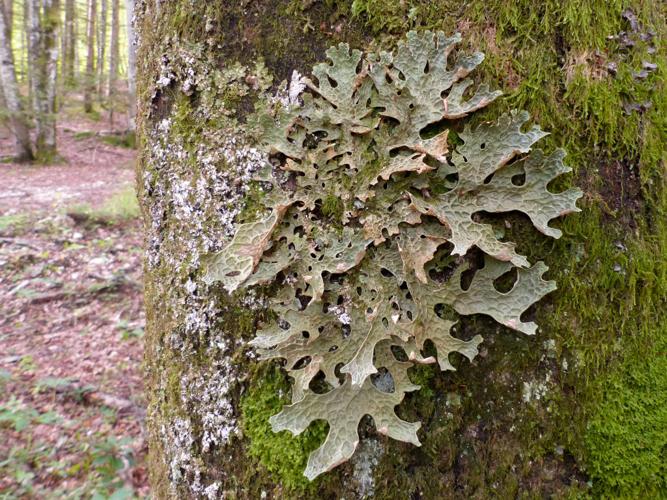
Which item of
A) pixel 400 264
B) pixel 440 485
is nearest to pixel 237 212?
pixel 400 264

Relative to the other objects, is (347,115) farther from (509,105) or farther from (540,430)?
(540,430)

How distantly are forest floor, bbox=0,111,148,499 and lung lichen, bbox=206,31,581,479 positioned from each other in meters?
2.17

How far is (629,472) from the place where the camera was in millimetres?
1140

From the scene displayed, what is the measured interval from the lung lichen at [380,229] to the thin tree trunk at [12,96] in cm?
948

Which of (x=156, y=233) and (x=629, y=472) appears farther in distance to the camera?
(x=156, y=233)

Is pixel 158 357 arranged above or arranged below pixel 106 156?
below

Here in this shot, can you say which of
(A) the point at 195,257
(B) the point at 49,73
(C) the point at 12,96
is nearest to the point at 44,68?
(B) the point at 49,73

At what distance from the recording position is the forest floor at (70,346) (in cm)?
286

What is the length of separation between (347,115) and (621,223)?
0.74 metres

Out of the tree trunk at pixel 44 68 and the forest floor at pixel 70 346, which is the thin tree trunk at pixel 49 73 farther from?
the forest floor at pixel 70 346

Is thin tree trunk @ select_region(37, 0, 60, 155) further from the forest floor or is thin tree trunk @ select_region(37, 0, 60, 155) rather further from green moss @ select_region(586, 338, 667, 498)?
green moss @ select_region(586, 338, 667, 498)

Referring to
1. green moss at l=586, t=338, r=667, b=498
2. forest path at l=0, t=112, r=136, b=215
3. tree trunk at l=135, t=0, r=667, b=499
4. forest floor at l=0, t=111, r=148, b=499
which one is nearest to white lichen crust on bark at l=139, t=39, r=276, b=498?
tree trunk at l=135, t=0, r=667, b=499

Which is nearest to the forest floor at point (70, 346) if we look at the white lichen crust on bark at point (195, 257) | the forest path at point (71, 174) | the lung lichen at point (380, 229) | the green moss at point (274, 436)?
the forest path at point (71, 174)

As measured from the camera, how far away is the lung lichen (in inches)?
44.1
